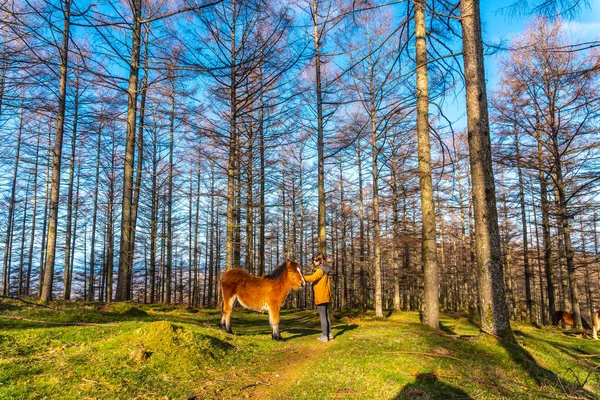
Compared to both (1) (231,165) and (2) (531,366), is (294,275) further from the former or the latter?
(1) (231,165)

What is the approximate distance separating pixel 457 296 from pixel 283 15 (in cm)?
3604

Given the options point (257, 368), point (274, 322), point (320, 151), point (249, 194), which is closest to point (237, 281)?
point (274, 322)

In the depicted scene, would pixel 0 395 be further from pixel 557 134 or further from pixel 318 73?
pixel 557 134

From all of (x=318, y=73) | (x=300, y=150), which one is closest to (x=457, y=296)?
(x=300, y=150)

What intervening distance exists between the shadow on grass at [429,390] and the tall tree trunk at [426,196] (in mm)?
4735

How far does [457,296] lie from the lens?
3678 centimetres

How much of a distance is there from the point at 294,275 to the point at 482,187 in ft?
14.0

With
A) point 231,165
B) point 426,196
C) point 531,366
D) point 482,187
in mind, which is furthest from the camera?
point 231,165

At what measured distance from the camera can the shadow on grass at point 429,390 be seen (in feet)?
11.2

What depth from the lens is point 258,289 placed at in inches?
298

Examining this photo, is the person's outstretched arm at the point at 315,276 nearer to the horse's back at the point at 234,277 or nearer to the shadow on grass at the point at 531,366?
the horse's back at the point at 234,277

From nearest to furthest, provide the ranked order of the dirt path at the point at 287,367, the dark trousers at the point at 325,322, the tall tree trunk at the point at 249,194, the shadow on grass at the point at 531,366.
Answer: the dirt path at the point at 287,367 < the shadow on grass at the point at 531,366 < the dark trousers at the point at 325,322 < the tall tree trunk at the point at 249,194

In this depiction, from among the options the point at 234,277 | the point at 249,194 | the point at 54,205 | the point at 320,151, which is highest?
the point at 320,151

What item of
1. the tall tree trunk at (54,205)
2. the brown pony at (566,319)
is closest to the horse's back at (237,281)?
the tall tree trunk at (54,205)
